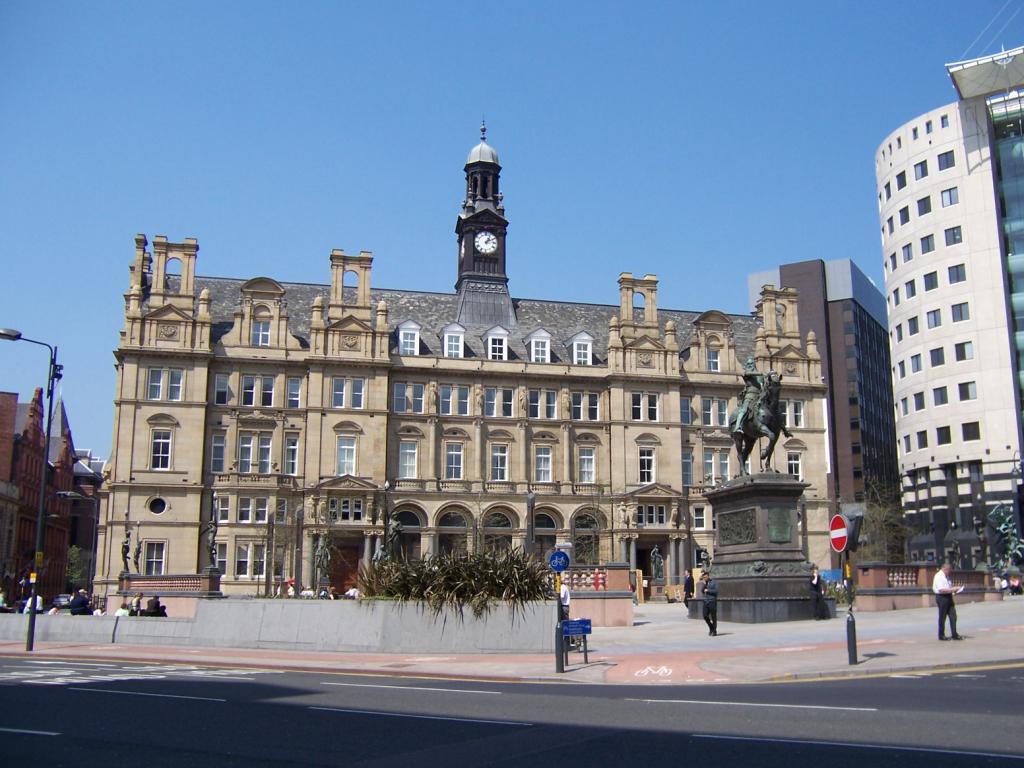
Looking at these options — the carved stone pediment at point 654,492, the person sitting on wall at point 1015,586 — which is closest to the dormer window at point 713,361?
the carved stone pediment at point 654,492

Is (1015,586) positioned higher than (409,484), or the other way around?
(409,484)

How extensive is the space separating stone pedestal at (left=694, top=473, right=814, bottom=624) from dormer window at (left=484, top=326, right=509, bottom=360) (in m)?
45.7

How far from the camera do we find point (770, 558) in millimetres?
32594

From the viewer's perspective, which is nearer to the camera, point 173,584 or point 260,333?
point 173,584

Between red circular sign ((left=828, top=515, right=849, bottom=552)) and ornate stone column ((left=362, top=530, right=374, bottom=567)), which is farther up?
ornate stone column ((left=362, top=530, right=374, bottom=567))

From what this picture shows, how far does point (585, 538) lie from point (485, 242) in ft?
87.5

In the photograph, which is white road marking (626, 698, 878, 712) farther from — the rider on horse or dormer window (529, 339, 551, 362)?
dormer window (529, 339, 551, 362)

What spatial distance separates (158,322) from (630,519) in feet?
117

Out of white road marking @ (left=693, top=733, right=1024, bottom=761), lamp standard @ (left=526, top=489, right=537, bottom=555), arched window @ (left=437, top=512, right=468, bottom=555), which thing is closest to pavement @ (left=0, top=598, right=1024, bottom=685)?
white road marking @ (left=693, top=733, right=1024, bottom=761)

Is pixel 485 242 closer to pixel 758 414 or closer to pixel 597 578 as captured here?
pixel 597 578

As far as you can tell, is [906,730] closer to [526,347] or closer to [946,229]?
[526,347]

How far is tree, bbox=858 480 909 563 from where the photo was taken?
256ft

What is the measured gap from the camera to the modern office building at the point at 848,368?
12162cm

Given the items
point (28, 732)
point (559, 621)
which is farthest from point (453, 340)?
point (28, 732)
